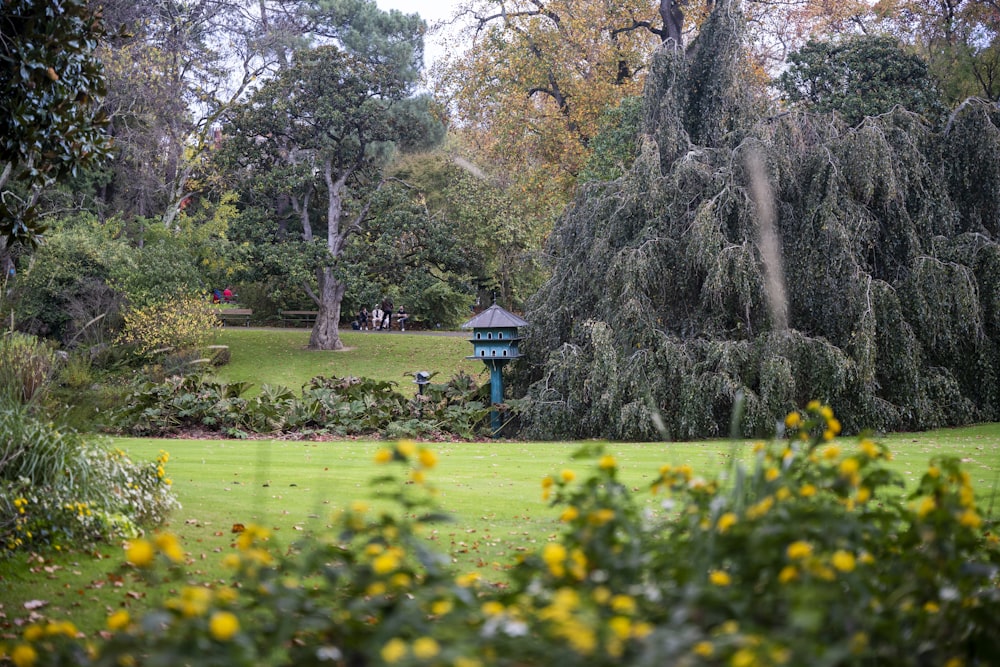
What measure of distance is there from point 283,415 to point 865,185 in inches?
324

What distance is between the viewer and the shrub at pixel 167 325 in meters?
18.5

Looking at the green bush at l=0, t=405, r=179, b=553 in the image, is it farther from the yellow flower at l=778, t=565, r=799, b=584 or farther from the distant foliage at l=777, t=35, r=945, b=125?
the distant foliage at l=777, t=35, r=945, b=125

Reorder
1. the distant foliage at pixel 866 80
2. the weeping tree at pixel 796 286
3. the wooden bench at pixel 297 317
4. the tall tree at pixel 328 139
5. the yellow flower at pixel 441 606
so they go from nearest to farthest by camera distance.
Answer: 1. the yellow flower at pixel 441 606
2. the weeping tree at pixel 796 286
3. the distant foliage at pixel 866 80
4. the tall tree at pixel 328 139
5. the wooden bench at pixel 297 317

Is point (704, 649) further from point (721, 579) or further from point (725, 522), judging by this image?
point (725, 522)

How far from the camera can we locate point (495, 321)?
12.5 meters

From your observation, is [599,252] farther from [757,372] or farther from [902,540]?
[902,540]

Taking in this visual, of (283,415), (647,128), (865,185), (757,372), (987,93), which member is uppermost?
(987,93)

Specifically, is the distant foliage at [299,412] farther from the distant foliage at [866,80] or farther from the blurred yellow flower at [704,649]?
the blurred yellow flower at [704,649]

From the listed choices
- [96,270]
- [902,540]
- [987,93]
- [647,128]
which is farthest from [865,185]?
[96,270]

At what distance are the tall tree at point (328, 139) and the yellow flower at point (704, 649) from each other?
1985cm

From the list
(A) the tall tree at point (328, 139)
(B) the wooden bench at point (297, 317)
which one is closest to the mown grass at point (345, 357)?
(A) the tall tree at point (328, 139)

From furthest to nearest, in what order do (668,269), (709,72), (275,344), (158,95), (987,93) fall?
(275,344), (158,95), (987,93), (709,72), (668,269)

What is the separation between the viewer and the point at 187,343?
62.1ft

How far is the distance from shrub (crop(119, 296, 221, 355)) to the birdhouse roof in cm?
865
